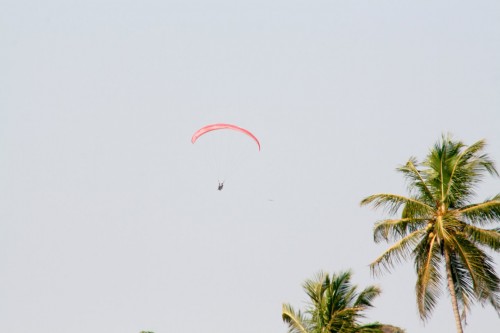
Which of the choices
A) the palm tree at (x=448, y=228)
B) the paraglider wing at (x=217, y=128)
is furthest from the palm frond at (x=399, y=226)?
the paraglider wing at (x=217, y=128)

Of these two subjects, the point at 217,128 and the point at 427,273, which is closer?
the point at 427,273

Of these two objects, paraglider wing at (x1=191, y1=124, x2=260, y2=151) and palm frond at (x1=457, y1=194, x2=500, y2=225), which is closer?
palm frond at (x1=457, y1=194, x2=500, y2=225)

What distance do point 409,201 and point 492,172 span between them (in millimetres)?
3332

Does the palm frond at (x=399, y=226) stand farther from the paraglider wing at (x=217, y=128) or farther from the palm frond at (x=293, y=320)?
the paraglider wing at (x=217, y=128)

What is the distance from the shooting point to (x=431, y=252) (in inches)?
1293

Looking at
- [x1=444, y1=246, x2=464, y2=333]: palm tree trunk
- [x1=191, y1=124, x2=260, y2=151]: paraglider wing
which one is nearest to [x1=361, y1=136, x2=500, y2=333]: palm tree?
[x1=444, y1=246, x2=464, y2=333]: palm tree trunk

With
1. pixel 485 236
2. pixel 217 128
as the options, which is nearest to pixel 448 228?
pixel 485 236

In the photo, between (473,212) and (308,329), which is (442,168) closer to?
(473,212)

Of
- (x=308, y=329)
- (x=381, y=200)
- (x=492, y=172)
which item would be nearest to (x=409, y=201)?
(x=381, y=200)

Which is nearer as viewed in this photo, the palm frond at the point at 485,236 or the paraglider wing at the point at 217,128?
the palm frond at the point at 485,236

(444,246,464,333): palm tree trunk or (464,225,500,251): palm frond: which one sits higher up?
(464,225,500,251): palm frond

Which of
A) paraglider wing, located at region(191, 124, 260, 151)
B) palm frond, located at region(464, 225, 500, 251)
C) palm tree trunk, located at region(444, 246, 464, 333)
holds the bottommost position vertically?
palm tree trunk, located at region(444, 246, 464, 333)

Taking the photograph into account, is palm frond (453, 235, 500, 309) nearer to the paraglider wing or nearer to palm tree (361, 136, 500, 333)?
palm tree (361, 136, 500, 333)

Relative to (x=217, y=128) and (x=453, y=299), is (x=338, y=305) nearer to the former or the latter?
(x=453, y=299)
